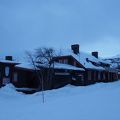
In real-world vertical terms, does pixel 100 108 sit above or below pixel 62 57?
below

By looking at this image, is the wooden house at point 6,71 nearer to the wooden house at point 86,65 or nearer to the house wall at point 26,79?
the house wall at point 26,79

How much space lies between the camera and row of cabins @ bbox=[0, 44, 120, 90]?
46156 mm

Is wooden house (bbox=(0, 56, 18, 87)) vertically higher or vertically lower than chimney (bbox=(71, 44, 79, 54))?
lower

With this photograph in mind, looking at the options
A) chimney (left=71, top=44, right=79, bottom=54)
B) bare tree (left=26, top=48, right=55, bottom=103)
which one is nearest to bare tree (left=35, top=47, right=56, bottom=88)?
bare tree (left=26, top=48, right=55, bottom=103)

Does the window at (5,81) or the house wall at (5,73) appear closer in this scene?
the house wall at (5,73)

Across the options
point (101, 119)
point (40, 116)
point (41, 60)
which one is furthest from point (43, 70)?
point (101, 119)

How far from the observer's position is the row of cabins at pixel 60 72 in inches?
1817

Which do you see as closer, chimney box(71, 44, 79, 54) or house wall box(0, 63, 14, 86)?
house wall box(0, 63, 14, 86)

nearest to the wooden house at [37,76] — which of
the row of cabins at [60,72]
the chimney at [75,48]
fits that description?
the row of cabins at [60,72]

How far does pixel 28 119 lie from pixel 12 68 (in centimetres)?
3460

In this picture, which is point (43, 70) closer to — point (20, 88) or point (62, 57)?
point (20, 88)

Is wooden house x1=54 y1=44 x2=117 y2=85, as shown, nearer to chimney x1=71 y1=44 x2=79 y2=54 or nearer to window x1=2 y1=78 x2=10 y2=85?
chimney x1=71 y1=44 x2=79 y2=54

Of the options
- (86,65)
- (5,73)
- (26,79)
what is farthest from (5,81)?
(86,65)

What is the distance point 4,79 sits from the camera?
45.5 m
